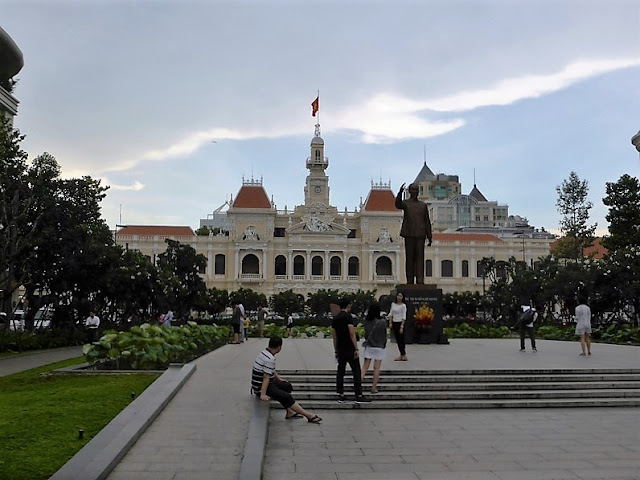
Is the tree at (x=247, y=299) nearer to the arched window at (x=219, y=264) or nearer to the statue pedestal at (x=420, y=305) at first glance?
the arched window at (x=219, y=264)

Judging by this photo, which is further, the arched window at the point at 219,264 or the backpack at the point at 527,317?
the arched window at the point at 219,264

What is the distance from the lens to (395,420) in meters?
7.90

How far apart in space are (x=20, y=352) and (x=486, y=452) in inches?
607

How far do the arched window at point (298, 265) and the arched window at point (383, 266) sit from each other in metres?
8.19

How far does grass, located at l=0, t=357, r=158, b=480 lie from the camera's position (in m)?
5.73

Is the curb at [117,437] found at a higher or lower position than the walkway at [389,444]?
higher

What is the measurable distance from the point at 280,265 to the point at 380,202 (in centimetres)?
1322

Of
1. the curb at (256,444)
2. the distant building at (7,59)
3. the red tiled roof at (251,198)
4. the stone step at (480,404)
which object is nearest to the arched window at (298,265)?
the red tiled roof at (251,198)

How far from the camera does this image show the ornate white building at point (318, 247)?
67.4 meters

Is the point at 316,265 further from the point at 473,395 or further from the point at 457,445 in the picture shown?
the point at 457,445

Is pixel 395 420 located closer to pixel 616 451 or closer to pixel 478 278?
pixel 616 451

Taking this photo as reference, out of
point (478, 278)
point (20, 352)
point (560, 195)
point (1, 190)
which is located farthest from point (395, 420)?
point (478, 278)

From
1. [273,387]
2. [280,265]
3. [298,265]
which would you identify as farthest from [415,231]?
[280,265]

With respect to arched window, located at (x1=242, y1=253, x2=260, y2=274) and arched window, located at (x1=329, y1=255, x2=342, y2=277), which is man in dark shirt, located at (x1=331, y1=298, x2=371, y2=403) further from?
arched window, located at (x1=329, y1=255, x2=342, y2=277)
